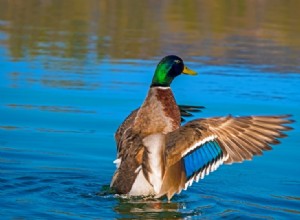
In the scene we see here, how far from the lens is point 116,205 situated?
8.31 meters

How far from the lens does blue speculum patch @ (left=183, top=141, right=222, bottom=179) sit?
8180 millimetres

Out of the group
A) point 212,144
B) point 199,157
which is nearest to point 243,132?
point 212,144

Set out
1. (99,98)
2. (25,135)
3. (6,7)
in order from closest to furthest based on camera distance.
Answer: (25,135), (99,98), (6,7)

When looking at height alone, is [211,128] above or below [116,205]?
above

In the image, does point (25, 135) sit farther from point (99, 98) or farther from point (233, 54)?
point (233, 54)

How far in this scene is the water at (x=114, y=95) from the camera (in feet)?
28.1

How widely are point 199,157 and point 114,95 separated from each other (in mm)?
4670

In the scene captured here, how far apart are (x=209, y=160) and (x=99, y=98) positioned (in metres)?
4.60

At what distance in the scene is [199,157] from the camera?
8.20 meters

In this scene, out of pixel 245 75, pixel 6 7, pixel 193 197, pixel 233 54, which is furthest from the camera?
pixel 6 7

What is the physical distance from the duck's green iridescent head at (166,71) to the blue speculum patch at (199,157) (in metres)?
0.88

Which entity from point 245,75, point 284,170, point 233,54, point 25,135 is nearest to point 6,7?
point 233,54

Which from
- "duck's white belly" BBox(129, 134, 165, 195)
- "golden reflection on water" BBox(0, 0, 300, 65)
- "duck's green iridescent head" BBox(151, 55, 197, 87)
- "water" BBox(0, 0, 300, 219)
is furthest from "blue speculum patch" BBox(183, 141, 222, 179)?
"golden reflection on water" BBox(0, 0, 300, 65)

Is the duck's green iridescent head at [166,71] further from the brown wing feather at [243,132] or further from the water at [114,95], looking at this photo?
the water at [114,95]
